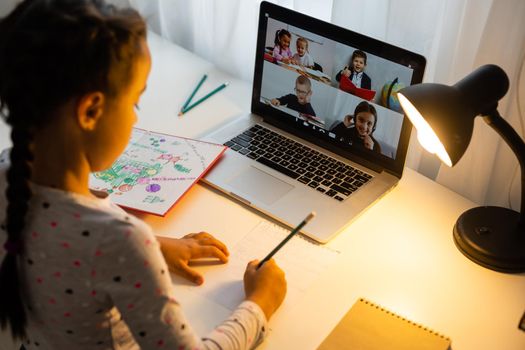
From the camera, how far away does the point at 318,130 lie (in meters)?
1.26

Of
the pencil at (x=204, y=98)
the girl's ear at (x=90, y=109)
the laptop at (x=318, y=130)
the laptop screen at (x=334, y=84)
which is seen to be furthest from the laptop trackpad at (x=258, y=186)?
the girl's ear at (x=90, y=109)

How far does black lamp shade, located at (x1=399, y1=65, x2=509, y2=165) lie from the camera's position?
0.88 meters

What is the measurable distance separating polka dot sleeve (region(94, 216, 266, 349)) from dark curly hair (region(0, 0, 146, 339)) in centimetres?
11

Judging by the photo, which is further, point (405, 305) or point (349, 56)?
point (349, 56)

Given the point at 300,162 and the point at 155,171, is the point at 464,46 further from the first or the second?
the point at 155,171

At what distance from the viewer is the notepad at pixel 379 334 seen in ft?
2.96

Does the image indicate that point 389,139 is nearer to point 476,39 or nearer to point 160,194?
point 476,39

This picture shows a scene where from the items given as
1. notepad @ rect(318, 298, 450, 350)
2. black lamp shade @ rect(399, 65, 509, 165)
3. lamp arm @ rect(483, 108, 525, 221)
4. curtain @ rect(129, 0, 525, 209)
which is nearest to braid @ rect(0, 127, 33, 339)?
notepad @ rect(318, 298, 450, 350)

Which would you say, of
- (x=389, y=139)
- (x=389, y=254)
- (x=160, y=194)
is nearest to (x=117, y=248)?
(x=160, y=194)

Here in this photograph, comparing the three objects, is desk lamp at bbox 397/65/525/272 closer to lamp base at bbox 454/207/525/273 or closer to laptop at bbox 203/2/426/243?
lamp base at bbox 454/207/525/273

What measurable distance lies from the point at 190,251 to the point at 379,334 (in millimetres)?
313

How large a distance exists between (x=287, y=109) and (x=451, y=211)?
380mm

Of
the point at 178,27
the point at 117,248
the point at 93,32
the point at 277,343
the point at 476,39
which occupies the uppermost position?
the point at 93,32

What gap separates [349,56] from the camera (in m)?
1.15
